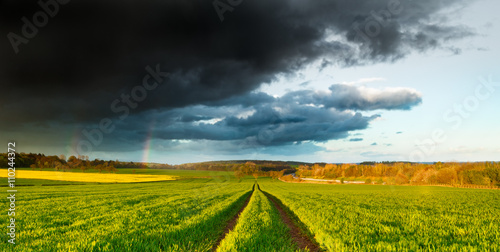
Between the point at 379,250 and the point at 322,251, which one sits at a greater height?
the point at 379,250

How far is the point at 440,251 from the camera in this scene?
7605 millimetres

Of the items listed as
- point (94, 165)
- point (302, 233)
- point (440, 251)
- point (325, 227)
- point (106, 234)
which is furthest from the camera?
point (94, 165)

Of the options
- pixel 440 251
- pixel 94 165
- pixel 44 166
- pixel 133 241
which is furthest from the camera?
pixel 94 165

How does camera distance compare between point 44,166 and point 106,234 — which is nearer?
point 106,234

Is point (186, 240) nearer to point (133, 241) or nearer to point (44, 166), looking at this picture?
point (133, 241)

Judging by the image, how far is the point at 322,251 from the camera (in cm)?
1058

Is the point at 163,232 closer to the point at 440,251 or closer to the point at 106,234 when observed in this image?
the point at 106,234

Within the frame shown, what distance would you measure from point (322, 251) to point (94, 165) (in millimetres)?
184025

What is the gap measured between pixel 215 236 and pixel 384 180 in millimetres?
161629

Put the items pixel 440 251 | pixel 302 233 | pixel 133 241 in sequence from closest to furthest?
pixel 440 251
pixel 133 241
pixel 302 233

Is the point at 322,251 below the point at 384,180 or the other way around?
the other way around

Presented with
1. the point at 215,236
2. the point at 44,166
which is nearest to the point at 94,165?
the point at 44,166

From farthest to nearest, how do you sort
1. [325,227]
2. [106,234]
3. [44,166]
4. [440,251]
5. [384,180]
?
1. [384,180]
2. [44,166]
3. [325,227]
4. [106,234]
5. [440,251]

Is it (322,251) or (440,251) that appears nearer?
(440,251)
